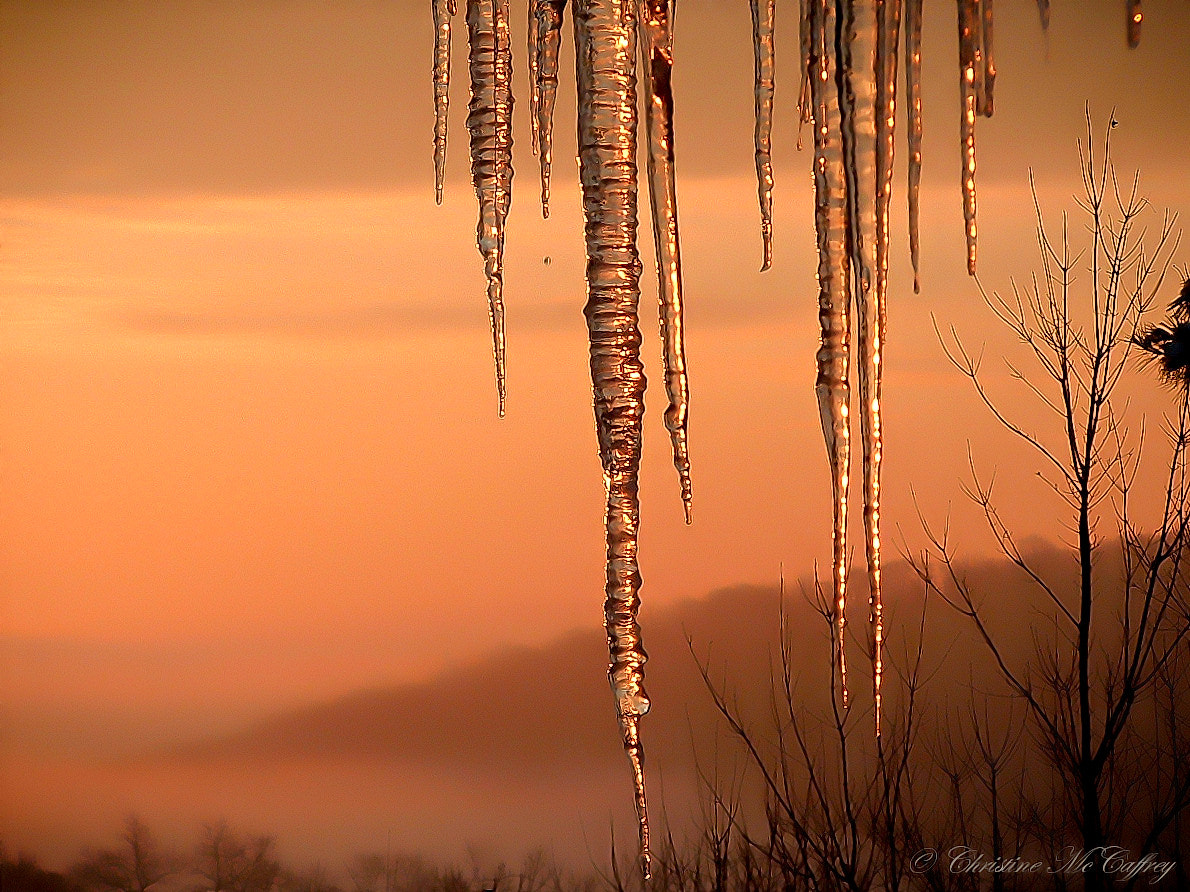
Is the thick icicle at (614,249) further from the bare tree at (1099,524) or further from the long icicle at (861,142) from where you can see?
the bare tree at (1099,524)

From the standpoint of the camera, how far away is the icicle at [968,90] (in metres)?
0.83

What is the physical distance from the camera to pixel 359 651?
2.38m

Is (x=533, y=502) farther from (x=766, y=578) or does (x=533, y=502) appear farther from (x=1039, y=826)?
(x=1039, y=826)

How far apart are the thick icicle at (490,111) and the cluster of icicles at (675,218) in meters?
0.15

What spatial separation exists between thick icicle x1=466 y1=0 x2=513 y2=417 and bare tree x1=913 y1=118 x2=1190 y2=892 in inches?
62.1

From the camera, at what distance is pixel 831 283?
812 mm

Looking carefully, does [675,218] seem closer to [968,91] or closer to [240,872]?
[968,91]

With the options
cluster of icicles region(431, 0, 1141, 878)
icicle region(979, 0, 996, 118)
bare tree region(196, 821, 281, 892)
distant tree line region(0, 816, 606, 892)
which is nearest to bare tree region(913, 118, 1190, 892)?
distant tree line region(0, 816, 606, 892)

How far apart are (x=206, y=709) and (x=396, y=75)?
63.6 inches

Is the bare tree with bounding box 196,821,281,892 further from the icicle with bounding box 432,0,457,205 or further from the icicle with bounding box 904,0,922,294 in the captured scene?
the icicle with bounding box 904,0,922,294

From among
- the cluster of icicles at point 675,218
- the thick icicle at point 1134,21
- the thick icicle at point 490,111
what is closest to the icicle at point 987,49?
the cluster of icicles at point 675,218

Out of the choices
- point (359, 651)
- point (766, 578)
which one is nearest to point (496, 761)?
point (359, 651)

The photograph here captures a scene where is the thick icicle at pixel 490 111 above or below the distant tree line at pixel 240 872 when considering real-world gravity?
above

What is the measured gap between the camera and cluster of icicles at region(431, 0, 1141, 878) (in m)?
0.78
